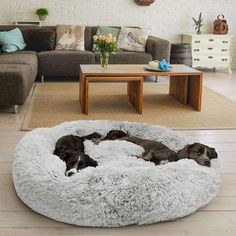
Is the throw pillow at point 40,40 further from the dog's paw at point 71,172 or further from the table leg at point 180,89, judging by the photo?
the dog's paw at point 71,172

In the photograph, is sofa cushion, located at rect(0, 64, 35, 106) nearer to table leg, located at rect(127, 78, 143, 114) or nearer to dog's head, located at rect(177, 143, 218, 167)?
table leg, located at rect(127, 78, 143, 114)

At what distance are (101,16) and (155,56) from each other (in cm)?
137

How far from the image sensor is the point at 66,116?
3818 mm

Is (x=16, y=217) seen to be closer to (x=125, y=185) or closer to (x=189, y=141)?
(x=125, y=185)

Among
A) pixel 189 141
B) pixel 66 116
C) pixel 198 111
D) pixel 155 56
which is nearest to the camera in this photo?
pixel 189 141

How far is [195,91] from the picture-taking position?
4168 mm

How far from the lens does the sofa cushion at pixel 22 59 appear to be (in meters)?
4.58

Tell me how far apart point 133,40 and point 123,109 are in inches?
79.9

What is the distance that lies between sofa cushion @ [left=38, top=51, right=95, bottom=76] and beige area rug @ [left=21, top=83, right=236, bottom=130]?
0.41 metres

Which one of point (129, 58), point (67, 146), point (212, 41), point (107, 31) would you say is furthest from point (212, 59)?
point (67, 146)

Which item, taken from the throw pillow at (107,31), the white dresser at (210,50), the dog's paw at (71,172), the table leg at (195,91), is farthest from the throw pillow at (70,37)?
the dog's paw at (71,172)

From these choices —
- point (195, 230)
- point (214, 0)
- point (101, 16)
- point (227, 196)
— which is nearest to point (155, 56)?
point (101, 16)

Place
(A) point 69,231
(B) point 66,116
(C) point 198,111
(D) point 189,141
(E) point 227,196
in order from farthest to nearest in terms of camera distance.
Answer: (C) point 198,111
(B) point 66,116
(D) point 189,141
(E) point 227,196
(A) point 69,231

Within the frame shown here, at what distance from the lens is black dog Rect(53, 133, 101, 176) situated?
2.33 metres
